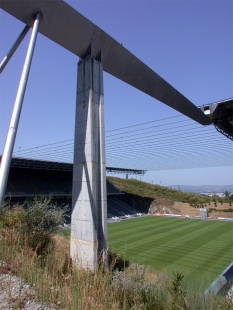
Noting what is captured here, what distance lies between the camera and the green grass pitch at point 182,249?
32.0ft

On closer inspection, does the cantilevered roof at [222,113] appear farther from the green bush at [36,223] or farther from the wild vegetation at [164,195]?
the wild vegetation at [164,195]

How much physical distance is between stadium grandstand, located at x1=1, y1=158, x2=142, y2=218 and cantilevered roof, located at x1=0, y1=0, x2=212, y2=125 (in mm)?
Result: 16352

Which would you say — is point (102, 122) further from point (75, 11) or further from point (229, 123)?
point (229, 123)

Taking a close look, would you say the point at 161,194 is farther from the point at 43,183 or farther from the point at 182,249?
the point at 182,249

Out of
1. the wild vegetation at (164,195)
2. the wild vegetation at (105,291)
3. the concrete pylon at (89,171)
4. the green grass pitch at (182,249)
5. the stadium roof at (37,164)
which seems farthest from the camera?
the wild vegetation at (164,195)

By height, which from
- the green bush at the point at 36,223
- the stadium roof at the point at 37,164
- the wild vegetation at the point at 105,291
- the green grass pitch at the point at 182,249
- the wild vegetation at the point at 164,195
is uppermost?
the stadium roof at the point at 37,164

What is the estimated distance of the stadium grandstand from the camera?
21678 millimetres

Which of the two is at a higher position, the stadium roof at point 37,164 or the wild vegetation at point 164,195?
the stadium roof at point 37,164

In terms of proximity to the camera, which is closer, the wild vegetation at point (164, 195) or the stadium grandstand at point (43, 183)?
the stadium grandstand at point (43, 183)

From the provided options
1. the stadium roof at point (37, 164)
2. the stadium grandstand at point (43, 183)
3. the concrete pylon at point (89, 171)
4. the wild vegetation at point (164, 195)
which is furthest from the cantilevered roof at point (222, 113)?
the wild vegetation at point (164, 195)

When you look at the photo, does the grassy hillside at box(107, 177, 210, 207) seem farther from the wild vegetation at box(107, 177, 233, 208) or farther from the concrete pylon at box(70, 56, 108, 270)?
the concrete pylon at box(70, 56, 108, 270)

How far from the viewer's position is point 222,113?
9438mm

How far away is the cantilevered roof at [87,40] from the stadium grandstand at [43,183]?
53.6 ft

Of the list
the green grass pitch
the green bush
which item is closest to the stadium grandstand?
the green grass pitch
